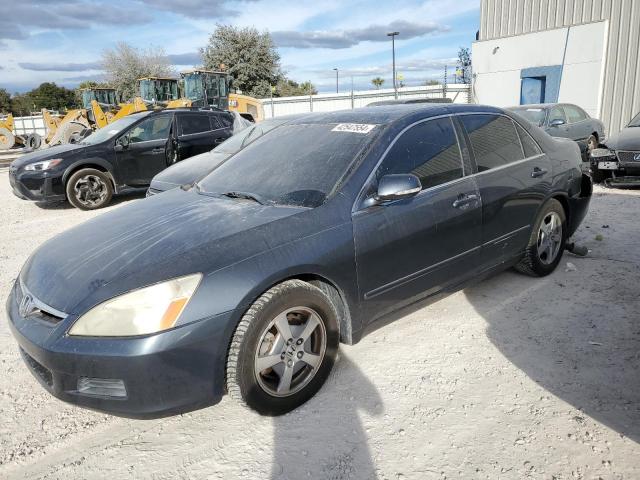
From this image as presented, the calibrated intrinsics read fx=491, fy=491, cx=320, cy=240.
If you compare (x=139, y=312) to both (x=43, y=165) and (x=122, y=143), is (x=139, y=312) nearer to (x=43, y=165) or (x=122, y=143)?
(x=43, y=165)

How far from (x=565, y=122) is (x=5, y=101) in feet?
209

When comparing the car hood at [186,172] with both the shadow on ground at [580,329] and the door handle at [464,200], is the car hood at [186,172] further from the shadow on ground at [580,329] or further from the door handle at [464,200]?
the shadow on ground at [580,329]

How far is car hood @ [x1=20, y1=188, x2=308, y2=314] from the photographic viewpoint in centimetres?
237

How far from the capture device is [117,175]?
8.82 m

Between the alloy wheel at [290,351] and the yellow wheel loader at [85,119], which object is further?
the yellow wheel loader at [85,119]

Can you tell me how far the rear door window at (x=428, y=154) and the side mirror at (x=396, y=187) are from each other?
0.15m

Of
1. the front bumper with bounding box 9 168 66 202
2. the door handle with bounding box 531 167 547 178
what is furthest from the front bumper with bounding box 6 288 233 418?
the front bumper with bounding box 9 168 66 202

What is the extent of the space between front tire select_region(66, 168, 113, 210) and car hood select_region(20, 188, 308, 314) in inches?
231

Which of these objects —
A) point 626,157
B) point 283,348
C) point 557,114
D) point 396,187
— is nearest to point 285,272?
point 283,348

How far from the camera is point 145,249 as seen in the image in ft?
8.53

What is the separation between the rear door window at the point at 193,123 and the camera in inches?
368

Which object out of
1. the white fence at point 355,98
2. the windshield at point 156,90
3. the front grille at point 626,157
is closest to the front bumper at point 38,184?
the front grille at point 626,157

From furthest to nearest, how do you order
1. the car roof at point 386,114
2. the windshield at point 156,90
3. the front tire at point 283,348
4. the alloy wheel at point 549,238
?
the windshield at point 156,90
the alloy wheel at point 549,238
the car roof at point 386,114
the front tire at point 283,348

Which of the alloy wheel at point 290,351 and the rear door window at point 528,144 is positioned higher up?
the rear door window at point 528,144
